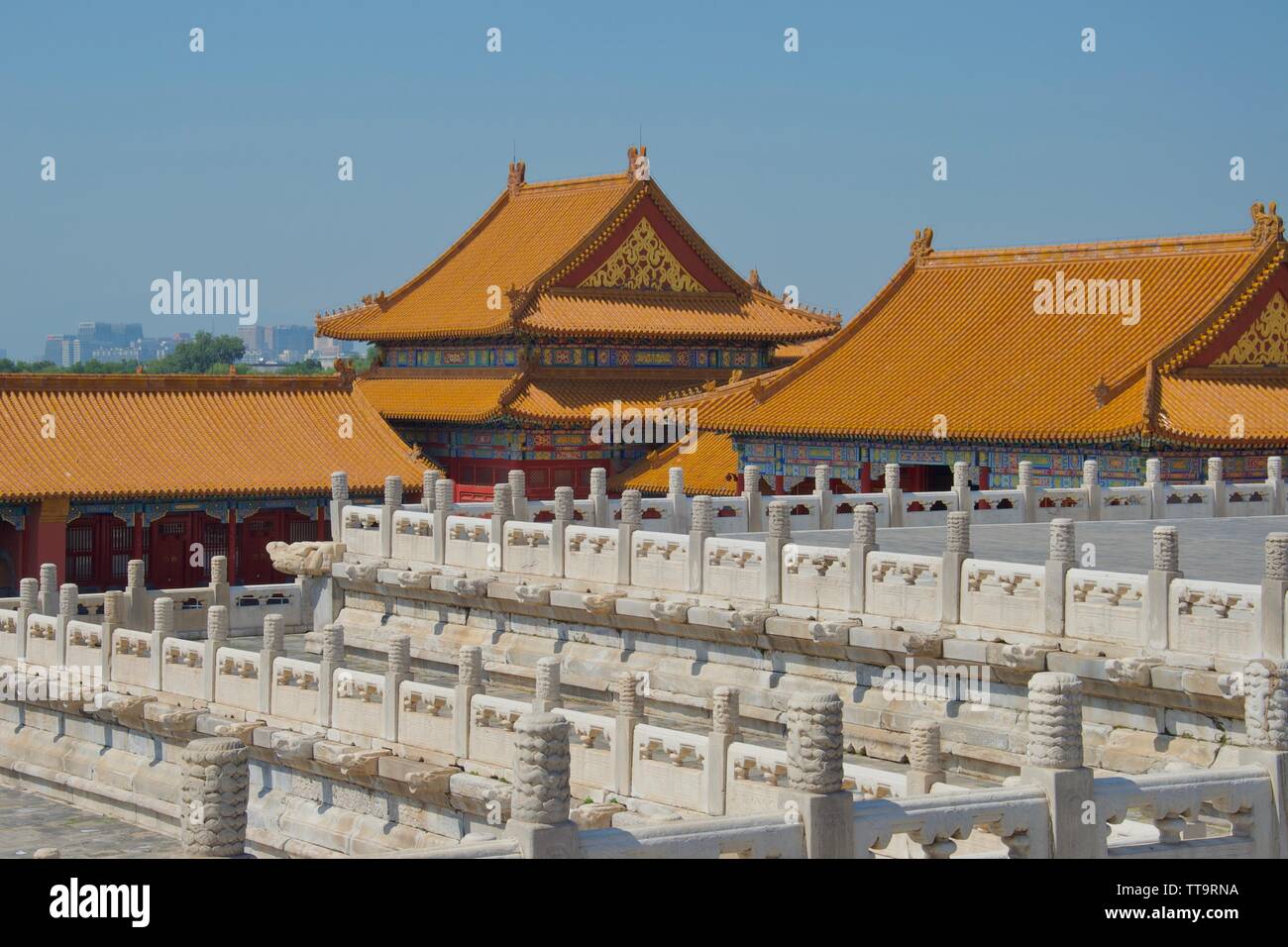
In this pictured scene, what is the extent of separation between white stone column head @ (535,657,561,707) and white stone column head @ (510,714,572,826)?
24.2ft

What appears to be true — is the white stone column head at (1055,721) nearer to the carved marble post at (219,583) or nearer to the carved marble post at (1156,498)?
the carved marble post at (1156,498)

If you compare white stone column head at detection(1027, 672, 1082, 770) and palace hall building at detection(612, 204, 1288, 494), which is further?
palace hall building at detection(612, 204, 1288, 494)

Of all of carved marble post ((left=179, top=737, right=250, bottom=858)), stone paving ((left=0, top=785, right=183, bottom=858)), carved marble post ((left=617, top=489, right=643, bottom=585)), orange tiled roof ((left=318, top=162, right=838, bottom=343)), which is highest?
orange tiled roof ((left=318, top=162, right=838, bottom=343))

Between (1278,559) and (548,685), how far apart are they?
6.08m

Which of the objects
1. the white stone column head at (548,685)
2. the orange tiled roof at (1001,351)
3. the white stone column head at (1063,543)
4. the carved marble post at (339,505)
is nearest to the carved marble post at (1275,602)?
the white stone column head at (1063,543)

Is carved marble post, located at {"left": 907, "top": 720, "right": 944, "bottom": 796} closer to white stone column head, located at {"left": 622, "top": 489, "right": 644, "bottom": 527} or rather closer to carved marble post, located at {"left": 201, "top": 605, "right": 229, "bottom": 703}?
white stone column head, located at {"left": 622, "top": 489, "right": 644, "bottom": 527}

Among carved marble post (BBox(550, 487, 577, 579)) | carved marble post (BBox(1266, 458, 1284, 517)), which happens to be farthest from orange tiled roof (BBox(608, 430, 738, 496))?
carved marble post (BBox(550, 487, 577, 579))

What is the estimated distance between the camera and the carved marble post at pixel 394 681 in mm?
20500

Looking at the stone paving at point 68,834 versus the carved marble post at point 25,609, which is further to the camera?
the carved marble post at point 25,609

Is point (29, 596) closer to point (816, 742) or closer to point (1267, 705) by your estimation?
point (816, 742)

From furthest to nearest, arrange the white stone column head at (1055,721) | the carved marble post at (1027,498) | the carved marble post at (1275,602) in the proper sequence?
the carved marble post at (1027,498) < the carved marble post at (1275,602) < the white stone column head at (1055,721)

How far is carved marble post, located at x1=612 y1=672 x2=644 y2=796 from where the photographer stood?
1777 cm

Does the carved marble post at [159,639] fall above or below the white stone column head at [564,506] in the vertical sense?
below

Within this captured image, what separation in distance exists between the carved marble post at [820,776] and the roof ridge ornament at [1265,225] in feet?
93.8
